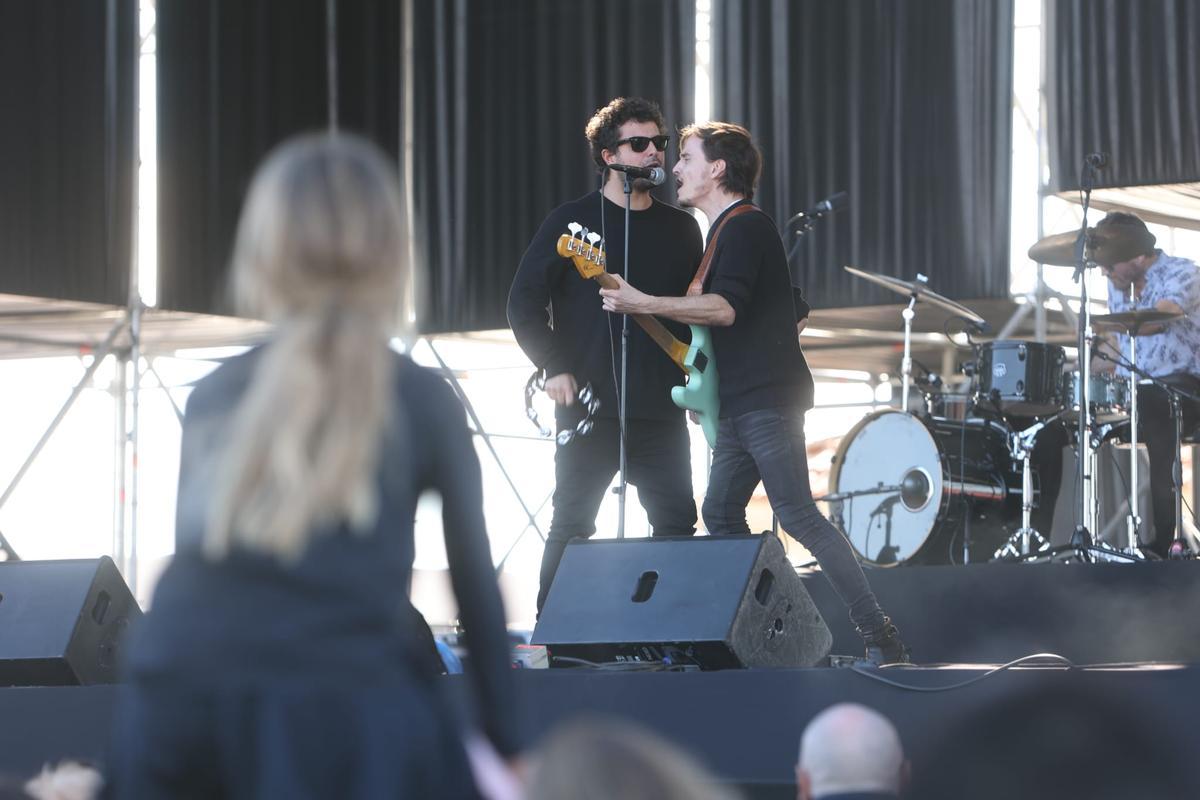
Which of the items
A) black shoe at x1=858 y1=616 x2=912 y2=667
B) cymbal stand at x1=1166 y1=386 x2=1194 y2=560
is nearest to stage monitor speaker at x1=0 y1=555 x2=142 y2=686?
black shoe at x1=858 y1=616 x2=912 y2=667

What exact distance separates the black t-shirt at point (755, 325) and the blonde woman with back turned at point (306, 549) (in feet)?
8.68

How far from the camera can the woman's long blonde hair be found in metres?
1.68

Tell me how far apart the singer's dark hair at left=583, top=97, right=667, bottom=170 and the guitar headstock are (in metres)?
0.23

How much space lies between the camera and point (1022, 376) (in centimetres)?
705

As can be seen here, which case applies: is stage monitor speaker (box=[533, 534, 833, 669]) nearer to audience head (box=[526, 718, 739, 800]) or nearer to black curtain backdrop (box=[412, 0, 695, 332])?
audience head (box=[526, 718, 739, 800])

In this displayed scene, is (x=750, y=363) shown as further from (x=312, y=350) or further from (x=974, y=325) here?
(x=974, y=325)

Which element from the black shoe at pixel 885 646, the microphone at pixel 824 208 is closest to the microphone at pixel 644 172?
the microphone at pixel 824 208

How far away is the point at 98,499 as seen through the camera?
1231cm

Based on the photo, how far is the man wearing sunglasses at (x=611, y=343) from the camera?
15.4 feet

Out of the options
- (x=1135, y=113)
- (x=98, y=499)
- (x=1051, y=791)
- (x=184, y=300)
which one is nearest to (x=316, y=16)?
(x=184, y=300)

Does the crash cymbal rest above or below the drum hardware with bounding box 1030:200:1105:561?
above

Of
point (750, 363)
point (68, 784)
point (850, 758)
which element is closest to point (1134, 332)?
point (750, 363)

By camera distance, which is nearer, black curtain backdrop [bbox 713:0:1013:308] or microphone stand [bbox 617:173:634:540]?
microphone stand [bbox 617:173:634:540]

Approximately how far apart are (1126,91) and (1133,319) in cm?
318
